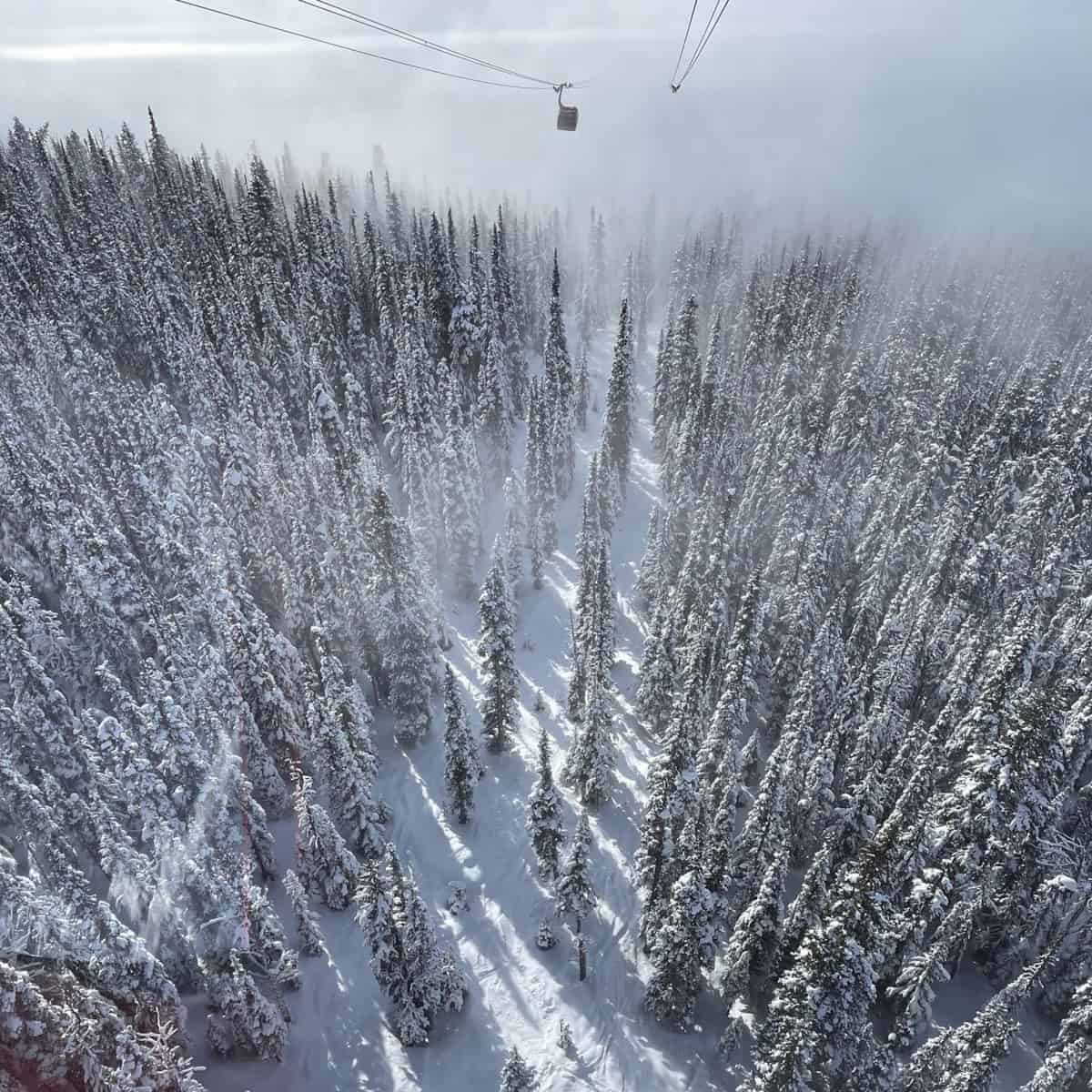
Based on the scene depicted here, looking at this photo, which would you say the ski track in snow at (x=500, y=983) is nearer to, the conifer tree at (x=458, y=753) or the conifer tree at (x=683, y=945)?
the conifer tree at (x=458, y=753)

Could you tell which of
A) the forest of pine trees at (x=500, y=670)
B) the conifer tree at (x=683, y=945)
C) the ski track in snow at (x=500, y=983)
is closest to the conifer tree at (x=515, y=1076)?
the forest of pine trees at (x=500, y=670)

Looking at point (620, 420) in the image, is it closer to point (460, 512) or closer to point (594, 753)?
point (460, 512)

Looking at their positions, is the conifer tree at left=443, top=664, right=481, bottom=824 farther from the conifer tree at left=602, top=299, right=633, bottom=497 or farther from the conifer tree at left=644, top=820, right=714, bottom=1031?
the conifer tree at left=602, top=299, right=633, bottom=497

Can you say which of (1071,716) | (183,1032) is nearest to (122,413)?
(183,1032)

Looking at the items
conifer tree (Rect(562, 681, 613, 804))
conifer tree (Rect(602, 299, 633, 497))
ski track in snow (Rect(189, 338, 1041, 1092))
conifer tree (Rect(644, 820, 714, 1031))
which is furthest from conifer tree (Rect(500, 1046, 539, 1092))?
conifer tree (Rect(602, 299, 633, 497))

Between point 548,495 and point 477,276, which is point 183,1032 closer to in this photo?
point 548,495

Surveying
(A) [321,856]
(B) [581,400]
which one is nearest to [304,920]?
(A) [321,856]
